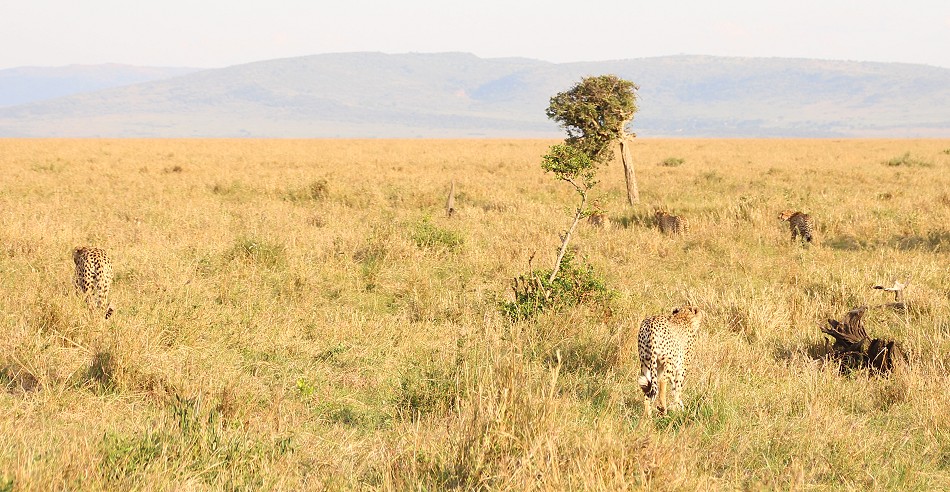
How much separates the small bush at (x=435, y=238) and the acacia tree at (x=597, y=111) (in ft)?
18.3

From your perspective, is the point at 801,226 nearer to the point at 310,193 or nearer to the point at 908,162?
the point at 310,193

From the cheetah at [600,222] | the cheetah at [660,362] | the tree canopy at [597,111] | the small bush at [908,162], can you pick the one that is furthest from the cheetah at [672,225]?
the small bush at [908,162]

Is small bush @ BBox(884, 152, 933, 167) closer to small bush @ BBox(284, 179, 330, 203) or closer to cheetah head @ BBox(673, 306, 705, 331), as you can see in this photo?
small bush @ BBox(284, 179, 330, 203)

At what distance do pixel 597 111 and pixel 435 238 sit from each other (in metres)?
6.52

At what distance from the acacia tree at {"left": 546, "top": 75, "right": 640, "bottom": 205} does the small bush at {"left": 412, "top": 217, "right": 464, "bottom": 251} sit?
5.58m

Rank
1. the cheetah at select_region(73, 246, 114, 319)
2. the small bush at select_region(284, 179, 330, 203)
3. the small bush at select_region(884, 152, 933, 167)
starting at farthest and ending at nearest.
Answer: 1. the small bush at select_region(884, 152, 933, 167)
2. the small bush at select_region(284, 179, 330, 203)
3. the cheetah at select_region(73, 246, 114, 319)

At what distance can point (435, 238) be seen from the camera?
34.4 ft

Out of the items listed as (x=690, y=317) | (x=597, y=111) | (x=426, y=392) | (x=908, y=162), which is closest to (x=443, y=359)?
(x=426, y=392)

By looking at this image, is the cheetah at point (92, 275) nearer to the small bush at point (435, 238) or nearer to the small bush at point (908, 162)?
the small bush at point (435, 238)

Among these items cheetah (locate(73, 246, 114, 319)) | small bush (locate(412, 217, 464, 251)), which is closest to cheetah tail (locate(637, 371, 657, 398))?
cheetah (locate(73, 246, 114, 319))

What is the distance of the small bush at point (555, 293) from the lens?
671cm

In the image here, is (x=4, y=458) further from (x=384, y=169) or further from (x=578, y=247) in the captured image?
(x=384, y=169)

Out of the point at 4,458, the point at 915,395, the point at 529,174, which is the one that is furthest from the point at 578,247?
the point at 529,174

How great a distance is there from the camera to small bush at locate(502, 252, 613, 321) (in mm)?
6707
